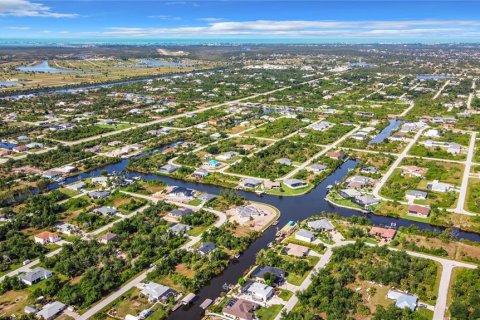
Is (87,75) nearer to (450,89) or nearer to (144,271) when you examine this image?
(450,89)

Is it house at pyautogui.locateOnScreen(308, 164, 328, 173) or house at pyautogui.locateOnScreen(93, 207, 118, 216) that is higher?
house at pyautogui.locateOnScreen(308, 164, 328, 173)

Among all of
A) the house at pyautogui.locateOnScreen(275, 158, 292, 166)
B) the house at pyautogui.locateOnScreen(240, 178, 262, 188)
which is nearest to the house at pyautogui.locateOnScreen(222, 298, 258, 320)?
the house at pyautogui.locateOnScreen(240, 178, 262, 188)

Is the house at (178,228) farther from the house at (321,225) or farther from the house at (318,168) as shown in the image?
the house at (318,168)

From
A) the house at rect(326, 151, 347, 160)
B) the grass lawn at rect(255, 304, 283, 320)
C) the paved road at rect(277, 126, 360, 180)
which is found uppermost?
the house at rect(326, 151, 347, 160)

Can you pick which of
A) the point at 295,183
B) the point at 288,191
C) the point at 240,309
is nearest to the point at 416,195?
the point at 295,183

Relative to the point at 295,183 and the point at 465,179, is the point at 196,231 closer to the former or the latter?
the point at 295,183

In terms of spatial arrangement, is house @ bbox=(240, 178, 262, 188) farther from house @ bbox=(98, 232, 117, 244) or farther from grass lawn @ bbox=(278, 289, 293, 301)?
grass lawn @ bbox=(278, 289, 293, 301)
